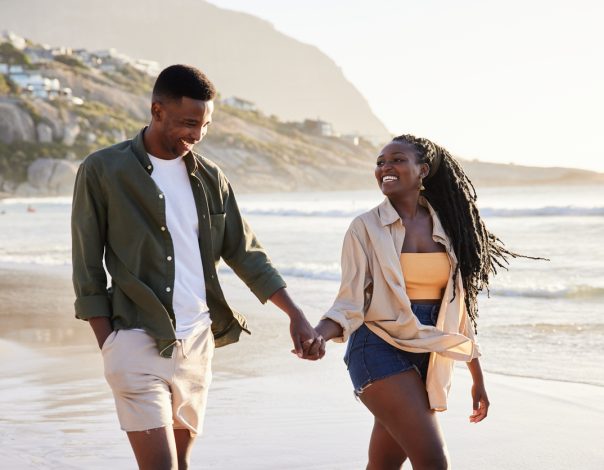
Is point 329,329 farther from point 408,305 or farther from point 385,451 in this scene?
point 385,451

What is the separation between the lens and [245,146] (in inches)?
4897

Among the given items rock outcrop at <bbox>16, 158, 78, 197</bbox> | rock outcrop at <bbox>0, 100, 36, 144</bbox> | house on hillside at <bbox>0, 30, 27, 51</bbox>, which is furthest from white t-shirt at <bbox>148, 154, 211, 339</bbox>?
house on hillside at <bbox>0, 30, 27, 51</bbox>

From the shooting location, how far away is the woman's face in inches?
161

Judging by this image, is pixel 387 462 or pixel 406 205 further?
pixel 406 205

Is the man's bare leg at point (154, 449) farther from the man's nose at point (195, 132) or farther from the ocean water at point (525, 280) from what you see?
the ocean water at point (525, 280)

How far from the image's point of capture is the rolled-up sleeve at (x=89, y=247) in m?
3.38

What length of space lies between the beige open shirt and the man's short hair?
36.2 inches

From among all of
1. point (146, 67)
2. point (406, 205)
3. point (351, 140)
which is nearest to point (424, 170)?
point (406, 205)

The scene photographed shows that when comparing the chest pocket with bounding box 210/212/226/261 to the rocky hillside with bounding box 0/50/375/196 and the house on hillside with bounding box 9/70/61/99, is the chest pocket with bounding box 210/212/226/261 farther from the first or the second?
the house on hillside with bounding box 9/70/61/99

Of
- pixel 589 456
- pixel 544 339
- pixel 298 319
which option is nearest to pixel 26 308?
pixel 544 339

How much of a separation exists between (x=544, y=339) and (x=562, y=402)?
3.01 metres

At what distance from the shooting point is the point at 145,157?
3.44 meters

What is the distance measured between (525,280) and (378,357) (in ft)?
40.5

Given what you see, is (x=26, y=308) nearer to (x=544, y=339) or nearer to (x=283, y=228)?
(x=544, y=339)
